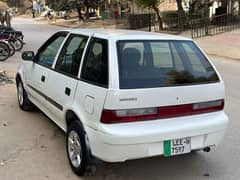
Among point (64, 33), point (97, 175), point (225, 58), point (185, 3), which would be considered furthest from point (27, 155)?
point (185, 3)

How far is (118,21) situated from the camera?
35281 millimetres

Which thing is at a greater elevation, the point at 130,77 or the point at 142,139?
the point at 130,77

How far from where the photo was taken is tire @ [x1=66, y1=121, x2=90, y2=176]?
4.10 metres

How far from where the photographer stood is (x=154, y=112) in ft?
12.8

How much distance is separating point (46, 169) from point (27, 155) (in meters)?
0.52

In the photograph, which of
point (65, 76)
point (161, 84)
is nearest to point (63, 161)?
point (65, 76)

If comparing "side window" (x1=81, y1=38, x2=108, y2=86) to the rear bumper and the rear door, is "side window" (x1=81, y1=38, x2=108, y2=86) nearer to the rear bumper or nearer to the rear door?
the rear door

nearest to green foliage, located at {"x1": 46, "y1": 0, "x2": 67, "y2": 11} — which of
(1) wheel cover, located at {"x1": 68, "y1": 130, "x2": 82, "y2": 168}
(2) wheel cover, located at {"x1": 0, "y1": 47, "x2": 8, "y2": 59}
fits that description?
(2) wheel cover, located at {"x1": 0, "y1": 47, "x2": 8, "y2": 59}

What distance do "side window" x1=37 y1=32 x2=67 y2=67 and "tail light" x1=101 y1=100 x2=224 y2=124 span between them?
1.80 m

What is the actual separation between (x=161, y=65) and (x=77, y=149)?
1266mm

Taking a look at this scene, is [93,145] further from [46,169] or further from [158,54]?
[158,54]

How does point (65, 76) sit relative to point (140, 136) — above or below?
above

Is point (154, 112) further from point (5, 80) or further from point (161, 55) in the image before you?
point (5, 80)

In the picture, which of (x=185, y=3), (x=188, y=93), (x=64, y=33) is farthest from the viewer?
(x=185, y=3)
